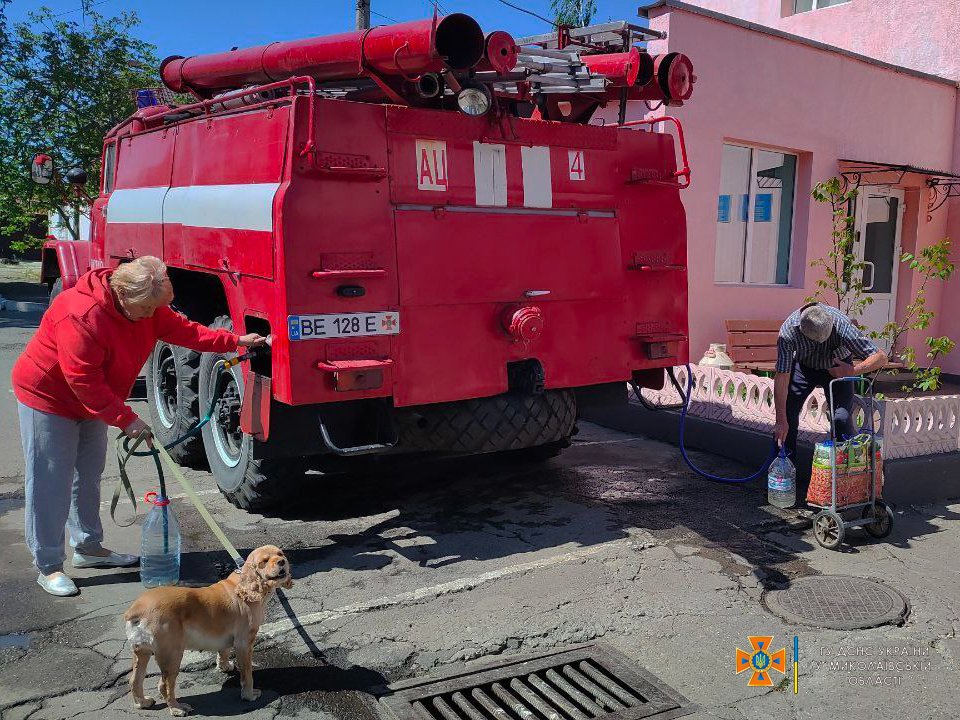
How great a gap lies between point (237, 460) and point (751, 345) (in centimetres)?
642

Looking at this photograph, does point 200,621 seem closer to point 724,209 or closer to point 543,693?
point 543,693

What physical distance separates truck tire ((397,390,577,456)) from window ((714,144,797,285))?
572 cm

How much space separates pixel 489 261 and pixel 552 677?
90.2 inches

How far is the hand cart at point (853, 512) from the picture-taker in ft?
16.0

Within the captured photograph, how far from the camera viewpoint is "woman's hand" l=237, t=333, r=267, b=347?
14.2 feet

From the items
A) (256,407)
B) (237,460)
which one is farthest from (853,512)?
(237,460)

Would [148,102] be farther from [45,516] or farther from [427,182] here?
[45,516]

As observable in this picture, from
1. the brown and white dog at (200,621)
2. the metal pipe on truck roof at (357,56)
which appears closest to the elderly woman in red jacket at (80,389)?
the brown and white dog at (200,621)

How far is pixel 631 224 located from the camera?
17.0 ft

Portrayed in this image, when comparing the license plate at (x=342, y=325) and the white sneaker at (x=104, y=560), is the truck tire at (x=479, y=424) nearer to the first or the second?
the license plate at (x=342, y=325)

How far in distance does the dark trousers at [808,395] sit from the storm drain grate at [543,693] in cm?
266

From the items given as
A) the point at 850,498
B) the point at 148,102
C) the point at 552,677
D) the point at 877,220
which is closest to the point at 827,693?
the point at 552,677

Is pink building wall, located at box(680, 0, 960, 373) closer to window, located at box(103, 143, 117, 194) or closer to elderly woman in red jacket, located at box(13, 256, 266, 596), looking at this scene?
window, located at box(103, 143, 117, 194)

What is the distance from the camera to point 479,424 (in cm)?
484
